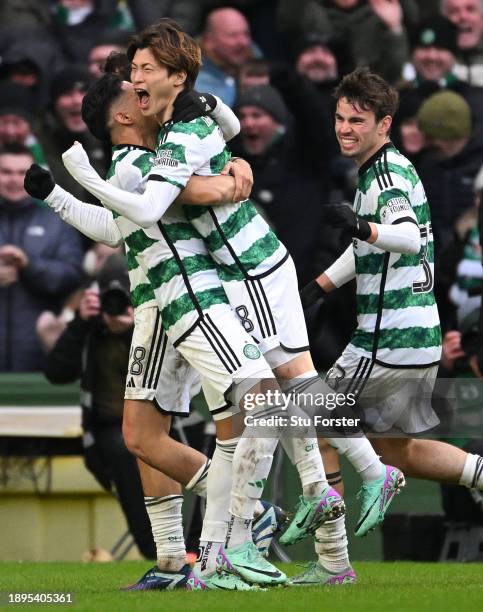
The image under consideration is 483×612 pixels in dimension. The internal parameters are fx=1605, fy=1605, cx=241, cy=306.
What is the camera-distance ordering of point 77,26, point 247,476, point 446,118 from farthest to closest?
point 77,26, point 446,118, point 247,476

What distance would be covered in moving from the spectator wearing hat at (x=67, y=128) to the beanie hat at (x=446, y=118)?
83.7 inches

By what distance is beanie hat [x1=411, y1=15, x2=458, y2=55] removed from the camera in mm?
10438

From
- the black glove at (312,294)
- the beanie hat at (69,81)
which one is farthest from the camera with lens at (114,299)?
the beanie hat at (69,81)

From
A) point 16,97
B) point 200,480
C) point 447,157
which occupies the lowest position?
point 200,480

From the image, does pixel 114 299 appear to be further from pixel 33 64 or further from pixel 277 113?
pixel 33 64

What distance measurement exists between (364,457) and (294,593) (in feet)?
2.18

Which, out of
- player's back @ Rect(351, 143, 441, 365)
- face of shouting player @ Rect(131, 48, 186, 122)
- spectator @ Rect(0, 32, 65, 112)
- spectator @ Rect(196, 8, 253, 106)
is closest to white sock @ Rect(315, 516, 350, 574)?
player's back @ Rect(351, 143, 441, 365)

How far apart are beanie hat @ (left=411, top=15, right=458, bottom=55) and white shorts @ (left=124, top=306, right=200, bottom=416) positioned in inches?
179

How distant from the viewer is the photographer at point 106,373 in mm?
8906

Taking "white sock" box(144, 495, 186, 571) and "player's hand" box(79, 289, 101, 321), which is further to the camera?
"player's hand" box(79, 289, 101, 321)

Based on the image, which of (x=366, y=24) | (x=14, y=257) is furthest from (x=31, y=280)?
(x=366, y=24)

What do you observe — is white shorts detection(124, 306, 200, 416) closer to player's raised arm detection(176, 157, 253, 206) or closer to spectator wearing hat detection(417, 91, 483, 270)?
player's raised arm detection(176, 157, 253, 206)

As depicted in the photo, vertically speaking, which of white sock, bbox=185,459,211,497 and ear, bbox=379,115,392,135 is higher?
ear, bbox=379,115,392,135

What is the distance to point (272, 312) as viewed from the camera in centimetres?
625
